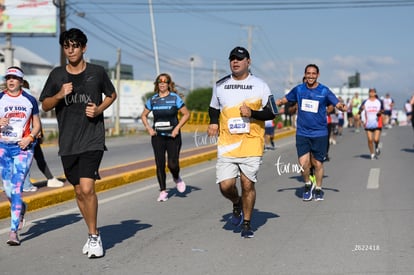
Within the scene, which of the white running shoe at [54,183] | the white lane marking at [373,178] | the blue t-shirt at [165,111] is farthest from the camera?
the white lane marking at [373,178]

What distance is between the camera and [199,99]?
9662cm

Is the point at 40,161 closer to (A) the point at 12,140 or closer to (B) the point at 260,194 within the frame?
(B) the point at 260,194

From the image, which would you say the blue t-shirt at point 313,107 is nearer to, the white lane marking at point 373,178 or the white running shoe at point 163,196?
the white lane marking at point 373,178

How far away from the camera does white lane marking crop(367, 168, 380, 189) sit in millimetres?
11601

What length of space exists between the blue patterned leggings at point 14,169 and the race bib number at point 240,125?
6.91ft

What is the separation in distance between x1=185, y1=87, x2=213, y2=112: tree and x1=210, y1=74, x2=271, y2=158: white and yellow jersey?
8676 cm

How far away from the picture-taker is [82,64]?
616 centimetres

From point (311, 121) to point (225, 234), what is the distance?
3320mm

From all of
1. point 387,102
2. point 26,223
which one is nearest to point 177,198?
point 26,223

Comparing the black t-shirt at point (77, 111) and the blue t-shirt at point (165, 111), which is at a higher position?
the black t-shirt at point (77, 111)

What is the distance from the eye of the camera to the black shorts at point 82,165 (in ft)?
20.0

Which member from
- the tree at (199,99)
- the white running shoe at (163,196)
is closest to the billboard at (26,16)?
the white running shoe at (163,196)

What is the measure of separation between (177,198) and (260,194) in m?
1.31

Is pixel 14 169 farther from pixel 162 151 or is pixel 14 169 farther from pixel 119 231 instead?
pixel 162 151
